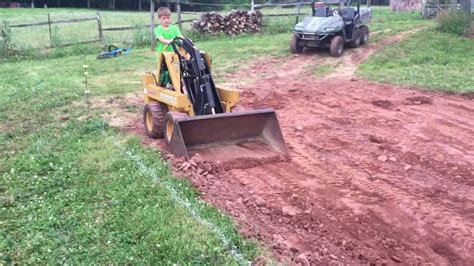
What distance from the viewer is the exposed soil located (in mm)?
4309

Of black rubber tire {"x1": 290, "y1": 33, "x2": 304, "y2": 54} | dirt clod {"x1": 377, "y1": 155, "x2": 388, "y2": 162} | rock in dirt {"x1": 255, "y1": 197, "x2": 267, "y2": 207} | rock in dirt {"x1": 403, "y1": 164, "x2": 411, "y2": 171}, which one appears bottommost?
rock in dirt {"x1": 255, "y1": 197, "x2": 267, "y2": 207}

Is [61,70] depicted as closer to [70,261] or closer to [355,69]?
[355,69]

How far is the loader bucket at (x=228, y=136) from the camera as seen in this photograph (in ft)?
19.8

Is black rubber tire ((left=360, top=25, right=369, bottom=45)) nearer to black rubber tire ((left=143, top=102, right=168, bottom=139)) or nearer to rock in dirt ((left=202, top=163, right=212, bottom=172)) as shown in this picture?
black rubber tire ((left=143, top=102, right=168, bottom=139))

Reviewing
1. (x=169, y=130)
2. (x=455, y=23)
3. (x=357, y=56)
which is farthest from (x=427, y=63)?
(x=169, y=130)

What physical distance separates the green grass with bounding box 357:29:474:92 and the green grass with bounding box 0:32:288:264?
649 centimetres

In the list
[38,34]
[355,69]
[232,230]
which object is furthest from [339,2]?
[232,230]

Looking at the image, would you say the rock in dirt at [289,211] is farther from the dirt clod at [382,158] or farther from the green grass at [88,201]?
the dirt clod at [382,158]

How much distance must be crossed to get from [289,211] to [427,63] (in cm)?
1060

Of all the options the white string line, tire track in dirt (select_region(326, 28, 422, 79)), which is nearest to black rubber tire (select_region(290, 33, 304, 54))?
tire track in dirt (select_region(326, 28, 422, 79))

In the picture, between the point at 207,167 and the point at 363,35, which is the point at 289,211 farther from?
the point at 363,35

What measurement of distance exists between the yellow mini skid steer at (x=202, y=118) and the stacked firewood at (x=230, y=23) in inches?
519

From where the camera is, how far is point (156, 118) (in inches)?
272

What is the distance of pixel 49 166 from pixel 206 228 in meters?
2.46
